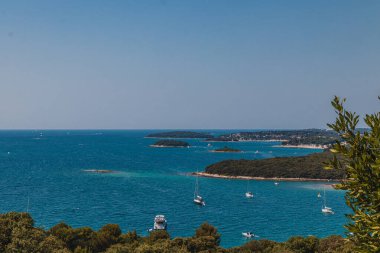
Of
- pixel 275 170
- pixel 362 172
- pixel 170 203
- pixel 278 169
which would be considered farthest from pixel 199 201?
pixel 362 172

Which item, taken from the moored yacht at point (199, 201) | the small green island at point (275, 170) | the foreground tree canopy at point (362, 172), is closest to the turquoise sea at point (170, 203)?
the moored yacht at point (199, 201)

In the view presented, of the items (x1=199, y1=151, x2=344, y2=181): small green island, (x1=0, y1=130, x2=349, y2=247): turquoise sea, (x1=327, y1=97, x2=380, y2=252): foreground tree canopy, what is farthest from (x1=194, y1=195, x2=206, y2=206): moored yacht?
(x1=327, y1=97, x2=380, y2=252): foreground tree canopy

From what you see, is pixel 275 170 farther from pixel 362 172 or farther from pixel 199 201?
pixel 362 172

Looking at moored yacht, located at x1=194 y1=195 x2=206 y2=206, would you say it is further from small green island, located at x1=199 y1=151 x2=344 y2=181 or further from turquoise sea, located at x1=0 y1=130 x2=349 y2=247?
Answer: small green island, located at x1=199 y1=151 x2=344 y2=181

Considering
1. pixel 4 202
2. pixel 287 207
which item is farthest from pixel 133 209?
pixel 287 207

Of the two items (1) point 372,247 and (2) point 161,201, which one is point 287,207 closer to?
(2) point 161,201
